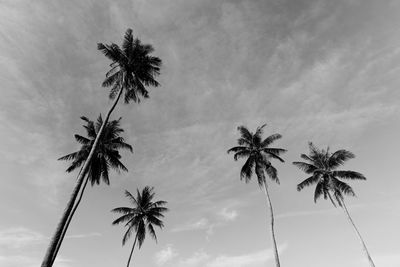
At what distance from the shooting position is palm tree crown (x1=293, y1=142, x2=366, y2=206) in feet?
89.2

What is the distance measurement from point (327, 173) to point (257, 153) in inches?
402

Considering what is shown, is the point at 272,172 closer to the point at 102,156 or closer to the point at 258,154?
the point at 258,154

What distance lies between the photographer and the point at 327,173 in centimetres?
2822

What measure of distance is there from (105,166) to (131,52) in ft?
40.1

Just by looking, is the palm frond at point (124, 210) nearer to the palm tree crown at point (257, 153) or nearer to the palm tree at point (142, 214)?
the palm tree at point (142, 214)

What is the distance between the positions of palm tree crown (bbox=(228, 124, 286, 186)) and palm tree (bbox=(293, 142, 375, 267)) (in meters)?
6.56

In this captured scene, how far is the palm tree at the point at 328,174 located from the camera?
27.1m

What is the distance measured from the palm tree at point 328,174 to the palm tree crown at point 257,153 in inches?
258

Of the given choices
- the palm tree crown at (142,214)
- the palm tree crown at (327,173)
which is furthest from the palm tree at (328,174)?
the palm tree crown at (142,214)

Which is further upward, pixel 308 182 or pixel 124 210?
pixel 308 182

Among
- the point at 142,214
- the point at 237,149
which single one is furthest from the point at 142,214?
Result: the point at 237,149

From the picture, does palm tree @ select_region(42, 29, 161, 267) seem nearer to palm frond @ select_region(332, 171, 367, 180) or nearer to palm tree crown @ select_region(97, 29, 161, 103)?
palm tree crown @ select_region(97, 29, 161, 103)

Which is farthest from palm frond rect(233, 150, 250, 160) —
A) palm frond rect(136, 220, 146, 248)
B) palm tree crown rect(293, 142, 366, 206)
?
palm frond rect(136, 220, 146, 248)

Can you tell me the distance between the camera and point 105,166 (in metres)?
23.6
